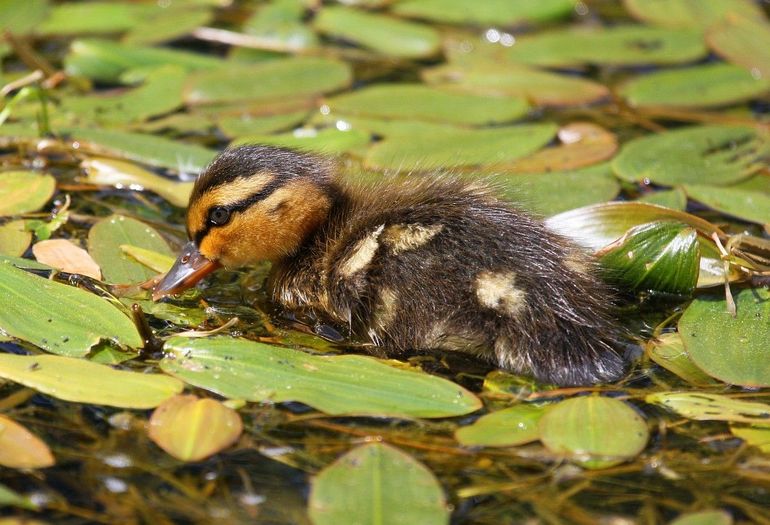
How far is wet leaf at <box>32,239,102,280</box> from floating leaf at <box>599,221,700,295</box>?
1317 millimetres

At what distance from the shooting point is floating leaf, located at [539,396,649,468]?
2150 millimetres

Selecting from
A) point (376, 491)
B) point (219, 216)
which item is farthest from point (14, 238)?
point (376, 491)

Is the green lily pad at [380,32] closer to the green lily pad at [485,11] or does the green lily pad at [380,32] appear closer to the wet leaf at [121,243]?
the green lily pad at [485,11]

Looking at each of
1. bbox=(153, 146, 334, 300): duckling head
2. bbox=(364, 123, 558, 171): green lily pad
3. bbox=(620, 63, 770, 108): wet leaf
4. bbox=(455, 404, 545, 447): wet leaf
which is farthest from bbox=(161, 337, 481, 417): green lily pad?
bbox=(620, 63, 770, 108): wet leaf

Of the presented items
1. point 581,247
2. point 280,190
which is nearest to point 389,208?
point 280,190

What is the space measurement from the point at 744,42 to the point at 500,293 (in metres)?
2.36

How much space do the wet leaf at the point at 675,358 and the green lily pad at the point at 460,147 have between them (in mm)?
973

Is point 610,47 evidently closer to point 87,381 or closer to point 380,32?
point 380,32

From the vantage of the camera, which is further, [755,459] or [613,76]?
[613,76]

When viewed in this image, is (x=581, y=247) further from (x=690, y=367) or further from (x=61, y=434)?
(x=61, y=434)

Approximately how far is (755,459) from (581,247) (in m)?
0.72

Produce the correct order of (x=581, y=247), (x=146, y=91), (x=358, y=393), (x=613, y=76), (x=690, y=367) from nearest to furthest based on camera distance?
(x=358, y=393), (x=690, y=367), (x=581, y=247), (x=146, y=91), (x=613, y=76)

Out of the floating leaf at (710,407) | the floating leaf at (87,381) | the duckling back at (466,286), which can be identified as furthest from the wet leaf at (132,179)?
the floating leaf at (710,407)

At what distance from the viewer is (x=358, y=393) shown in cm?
232
